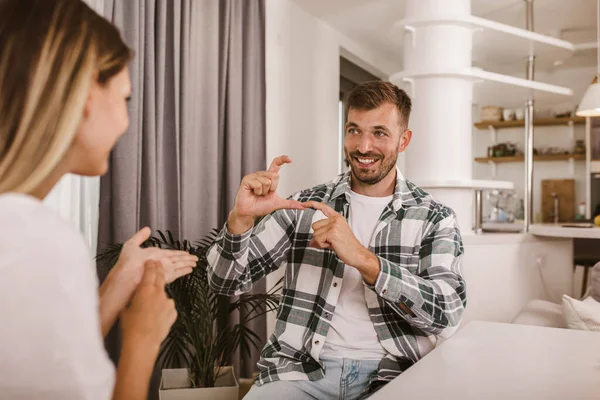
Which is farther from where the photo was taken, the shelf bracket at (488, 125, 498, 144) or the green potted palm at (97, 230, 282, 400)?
the shelf bracket at (488, 125, 498, 144)

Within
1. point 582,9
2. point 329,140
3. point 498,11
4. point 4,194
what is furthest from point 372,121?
point 582,9

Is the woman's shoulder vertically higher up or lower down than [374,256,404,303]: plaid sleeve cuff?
higher up

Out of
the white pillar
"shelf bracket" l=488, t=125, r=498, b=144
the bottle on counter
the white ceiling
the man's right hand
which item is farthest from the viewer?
"shelf bracket" l=488, t=125, r=498, b=144

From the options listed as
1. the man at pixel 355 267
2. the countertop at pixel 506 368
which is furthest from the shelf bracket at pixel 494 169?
the countertop at pixel 506 368

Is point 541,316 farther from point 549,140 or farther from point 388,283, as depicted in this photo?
point 549,140

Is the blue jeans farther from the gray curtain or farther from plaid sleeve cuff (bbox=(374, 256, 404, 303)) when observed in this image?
the gray curtain

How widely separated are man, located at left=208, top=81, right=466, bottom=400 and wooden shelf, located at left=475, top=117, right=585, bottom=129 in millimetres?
4611

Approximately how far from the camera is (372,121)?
180 centimetres

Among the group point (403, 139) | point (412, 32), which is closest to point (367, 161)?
point (403, 139)

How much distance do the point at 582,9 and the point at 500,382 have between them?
3.88 metres

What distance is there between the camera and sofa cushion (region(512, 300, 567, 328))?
222cm

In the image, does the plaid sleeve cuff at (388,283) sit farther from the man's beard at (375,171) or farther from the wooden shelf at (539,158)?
the wooden shelf at (539,158)

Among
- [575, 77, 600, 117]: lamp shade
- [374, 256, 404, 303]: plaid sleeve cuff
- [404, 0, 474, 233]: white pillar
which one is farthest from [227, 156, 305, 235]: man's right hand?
[575, 77, 600, 117]: lamp shade

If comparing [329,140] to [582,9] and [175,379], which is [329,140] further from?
[175,379]
